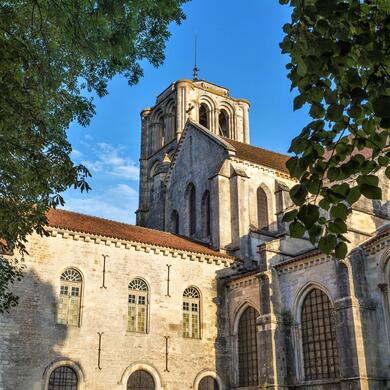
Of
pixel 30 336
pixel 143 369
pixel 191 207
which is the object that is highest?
pixel 191 207

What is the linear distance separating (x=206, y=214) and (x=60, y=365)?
14.2 m

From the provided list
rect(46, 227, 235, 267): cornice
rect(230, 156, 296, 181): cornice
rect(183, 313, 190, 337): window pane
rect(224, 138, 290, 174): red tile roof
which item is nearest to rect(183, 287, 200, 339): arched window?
rect(183, 313, 190, 337): window pane

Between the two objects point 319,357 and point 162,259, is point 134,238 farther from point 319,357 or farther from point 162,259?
point 319,357

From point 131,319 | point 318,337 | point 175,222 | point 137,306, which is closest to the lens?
point 318,337

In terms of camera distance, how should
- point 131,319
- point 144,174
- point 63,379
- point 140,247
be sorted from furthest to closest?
point 144,174
point 140,247
point 131,319
point 63,379

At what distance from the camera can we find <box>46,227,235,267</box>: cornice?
24.2 m

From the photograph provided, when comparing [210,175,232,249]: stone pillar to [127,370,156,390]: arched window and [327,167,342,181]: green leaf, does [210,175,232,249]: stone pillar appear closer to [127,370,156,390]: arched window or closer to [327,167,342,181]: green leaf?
[127,370,156,390]: arched window

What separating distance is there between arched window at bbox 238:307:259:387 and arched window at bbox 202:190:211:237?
7.07m

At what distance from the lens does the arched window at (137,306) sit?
25.0 metres

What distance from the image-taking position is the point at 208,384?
2614cm

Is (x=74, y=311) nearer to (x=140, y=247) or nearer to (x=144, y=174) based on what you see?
(x=140, y=247)

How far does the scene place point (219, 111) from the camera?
1853 inches

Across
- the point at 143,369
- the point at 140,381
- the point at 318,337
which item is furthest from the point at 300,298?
the point at 140,381

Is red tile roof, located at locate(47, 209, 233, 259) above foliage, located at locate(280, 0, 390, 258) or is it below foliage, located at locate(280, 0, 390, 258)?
above
